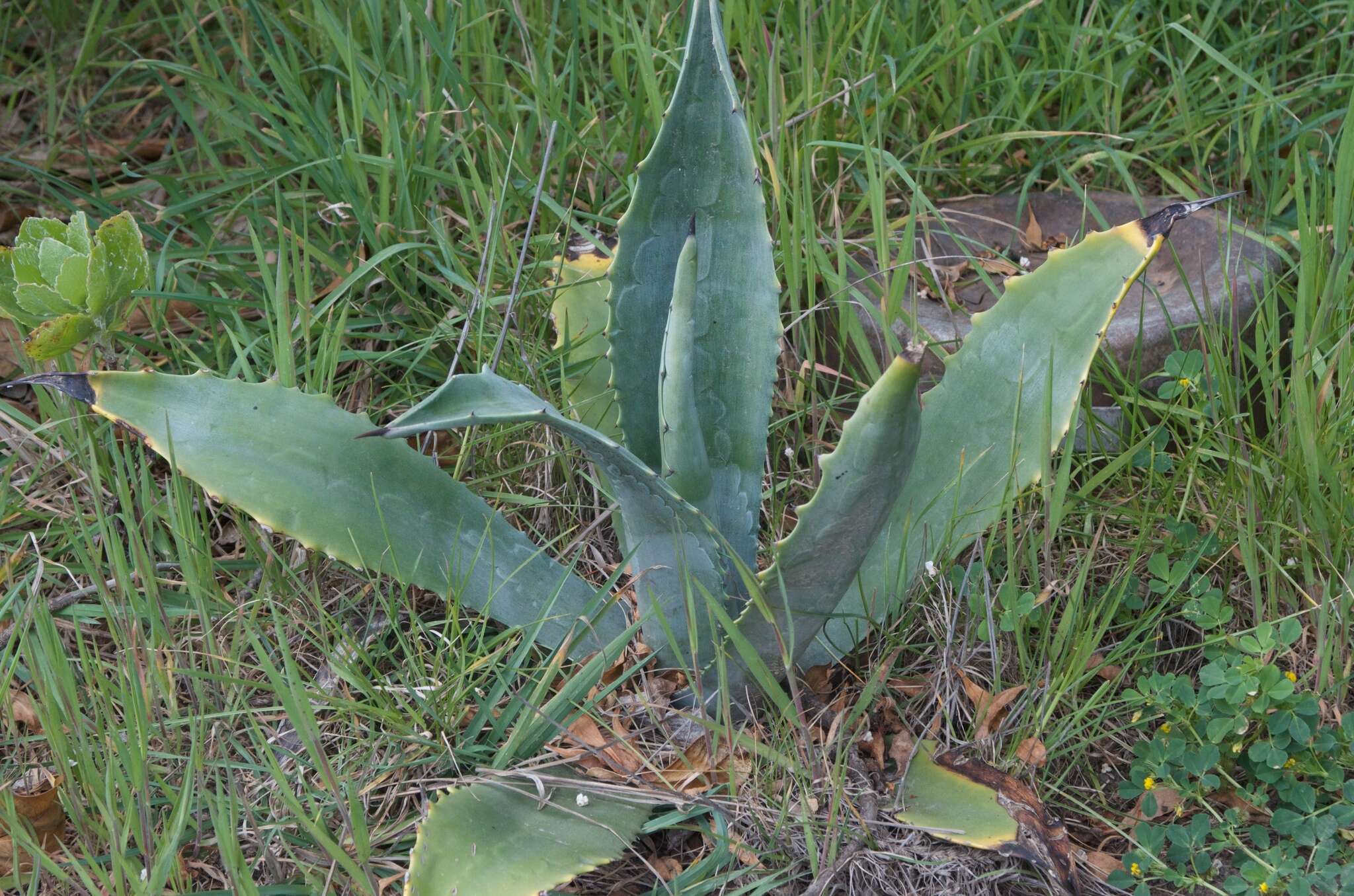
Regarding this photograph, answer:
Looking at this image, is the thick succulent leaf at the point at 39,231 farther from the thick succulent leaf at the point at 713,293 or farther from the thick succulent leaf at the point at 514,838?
the thick succulent leaf at the point at 514,838

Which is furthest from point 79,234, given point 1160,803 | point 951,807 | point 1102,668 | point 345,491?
point 1160,803

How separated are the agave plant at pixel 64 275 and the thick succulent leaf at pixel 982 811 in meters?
→ 1.24

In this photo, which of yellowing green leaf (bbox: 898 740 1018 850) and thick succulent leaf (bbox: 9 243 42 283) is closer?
yellowing green leaf (bbox: 898 740 1018 850)

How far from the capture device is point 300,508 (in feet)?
4.68

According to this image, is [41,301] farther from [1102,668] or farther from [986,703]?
[1102,668]

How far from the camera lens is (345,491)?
4.77 ft

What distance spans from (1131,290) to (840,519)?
111 centimetres

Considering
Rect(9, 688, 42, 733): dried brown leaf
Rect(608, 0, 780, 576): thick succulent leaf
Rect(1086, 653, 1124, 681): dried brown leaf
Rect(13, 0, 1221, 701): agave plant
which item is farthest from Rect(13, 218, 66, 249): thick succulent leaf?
Rect(1086, 653, 1124, 681): dried brown leaf

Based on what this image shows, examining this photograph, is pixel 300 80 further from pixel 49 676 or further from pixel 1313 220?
pixel 1313 220

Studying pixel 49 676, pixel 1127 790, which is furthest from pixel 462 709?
pixel 1127 790

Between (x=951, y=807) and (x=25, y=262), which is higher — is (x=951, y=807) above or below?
below

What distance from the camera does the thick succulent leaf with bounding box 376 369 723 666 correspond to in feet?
3.66

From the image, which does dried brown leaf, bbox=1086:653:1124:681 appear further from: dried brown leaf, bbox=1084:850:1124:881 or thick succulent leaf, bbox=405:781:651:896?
thick succulent leaf, bbox=405:781:651:896

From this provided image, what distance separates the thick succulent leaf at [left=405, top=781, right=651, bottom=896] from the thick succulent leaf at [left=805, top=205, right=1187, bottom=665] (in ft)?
1.19
